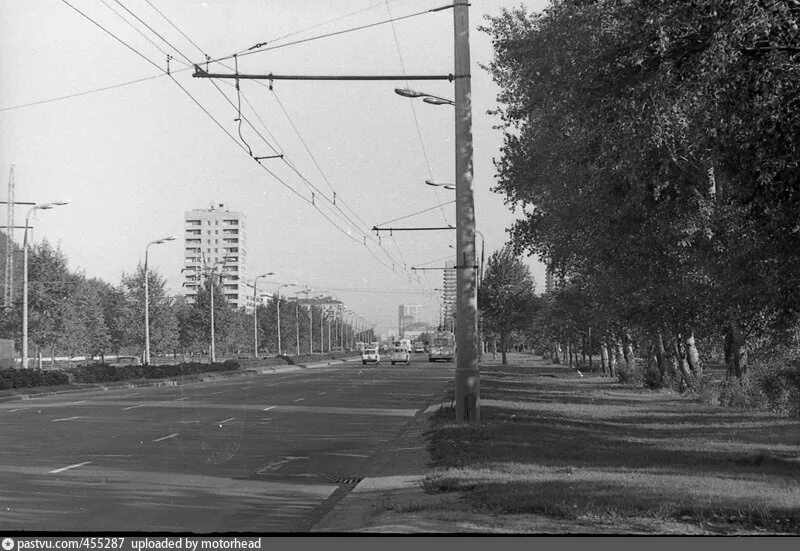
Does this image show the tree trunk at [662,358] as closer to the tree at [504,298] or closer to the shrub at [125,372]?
the shrub at [125,372]

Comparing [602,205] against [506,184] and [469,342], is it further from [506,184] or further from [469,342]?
[506,184]

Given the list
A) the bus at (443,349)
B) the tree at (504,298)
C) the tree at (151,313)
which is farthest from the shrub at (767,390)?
the bus at (443,349)

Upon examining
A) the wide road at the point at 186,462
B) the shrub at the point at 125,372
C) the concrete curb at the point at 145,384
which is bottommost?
the wide road at the point at 186,462

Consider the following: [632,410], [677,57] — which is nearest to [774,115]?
[677,57]

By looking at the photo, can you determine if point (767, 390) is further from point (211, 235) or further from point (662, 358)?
point (211, 235)

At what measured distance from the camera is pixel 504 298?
7800 cm

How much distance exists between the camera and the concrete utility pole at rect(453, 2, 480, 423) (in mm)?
20656

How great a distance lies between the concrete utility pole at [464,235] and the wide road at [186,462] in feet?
7.20

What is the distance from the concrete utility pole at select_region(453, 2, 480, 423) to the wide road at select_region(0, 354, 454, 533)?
7.20ft

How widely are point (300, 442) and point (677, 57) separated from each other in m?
11.9

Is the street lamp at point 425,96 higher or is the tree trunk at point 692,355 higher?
the street lamp at point 425,96

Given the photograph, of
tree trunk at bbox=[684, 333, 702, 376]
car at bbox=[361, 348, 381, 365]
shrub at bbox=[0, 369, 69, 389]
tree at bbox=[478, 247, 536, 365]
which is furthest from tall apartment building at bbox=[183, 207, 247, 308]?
tree trunk at bbox=[684, 333, 702, 376]

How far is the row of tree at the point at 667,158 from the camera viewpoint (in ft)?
38.4

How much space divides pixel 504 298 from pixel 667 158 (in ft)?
196
